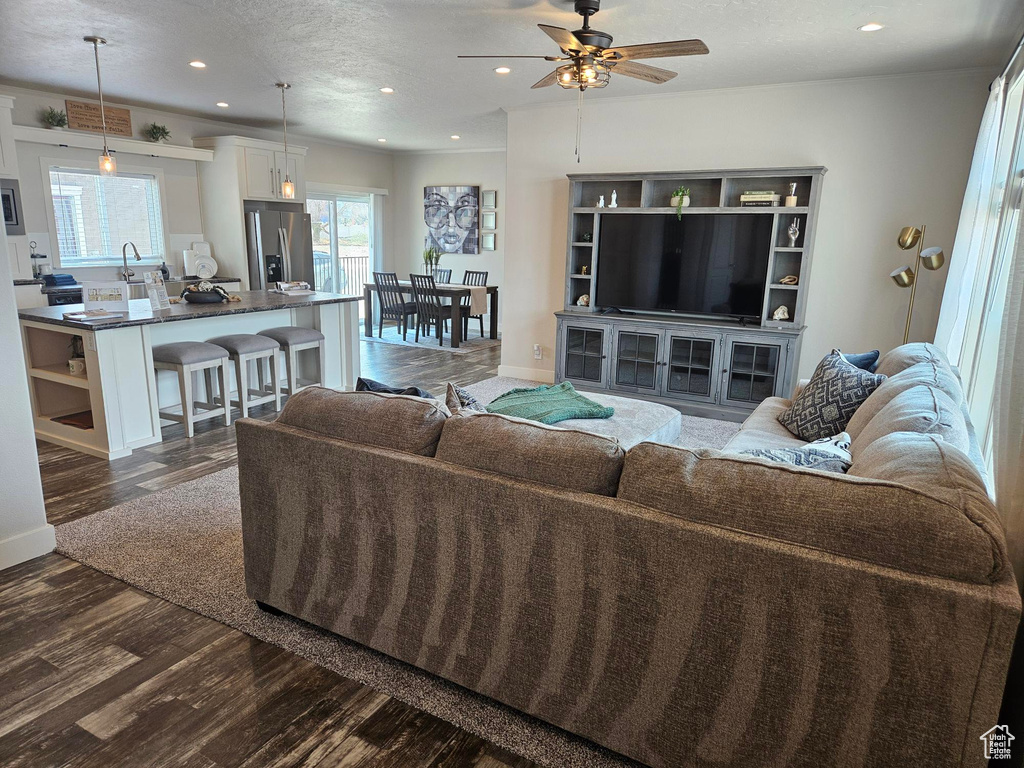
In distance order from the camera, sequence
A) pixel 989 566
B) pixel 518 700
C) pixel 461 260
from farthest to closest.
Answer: pixel 461 260 → pixel 518 700 → pixel 989 566

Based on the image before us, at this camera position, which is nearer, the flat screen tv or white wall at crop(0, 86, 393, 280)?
the flat screen tv

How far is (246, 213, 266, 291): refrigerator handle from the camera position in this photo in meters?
7.01

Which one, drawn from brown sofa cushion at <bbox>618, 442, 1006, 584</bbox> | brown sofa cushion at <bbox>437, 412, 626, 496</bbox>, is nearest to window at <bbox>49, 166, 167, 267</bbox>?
brown sofa cushion at <bbox>437, 412, 626, 496</bbox>

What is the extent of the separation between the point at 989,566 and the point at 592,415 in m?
2.35

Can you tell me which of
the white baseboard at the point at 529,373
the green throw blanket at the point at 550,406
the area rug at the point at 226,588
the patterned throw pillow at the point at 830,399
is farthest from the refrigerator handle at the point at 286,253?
the patterned throw pillow at the point at 830,399

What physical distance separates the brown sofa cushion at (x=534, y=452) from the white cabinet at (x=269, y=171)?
20.6 ft

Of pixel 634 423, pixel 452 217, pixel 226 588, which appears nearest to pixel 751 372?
pixel 634 423

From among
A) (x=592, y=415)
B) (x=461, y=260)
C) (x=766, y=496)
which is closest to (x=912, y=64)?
(x=592, y=415)

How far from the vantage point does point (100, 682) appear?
196 centimetres

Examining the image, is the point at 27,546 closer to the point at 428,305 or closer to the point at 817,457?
the point at 817,457

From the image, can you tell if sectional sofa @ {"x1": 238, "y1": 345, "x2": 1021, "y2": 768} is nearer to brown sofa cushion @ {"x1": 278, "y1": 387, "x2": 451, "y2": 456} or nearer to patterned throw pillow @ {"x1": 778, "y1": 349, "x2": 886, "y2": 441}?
brown sofa cushion @ {"x1": 278, "y1": 387, "x2": 451, "y2": 456}

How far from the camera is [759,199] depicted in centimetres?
487

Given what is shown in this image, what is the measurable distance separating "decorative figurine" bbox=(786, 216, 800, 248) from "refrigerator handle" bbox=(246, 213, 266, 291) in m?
5.51

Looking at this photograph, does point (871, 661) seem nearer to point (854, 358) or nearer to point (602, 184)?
point (854, 358)
